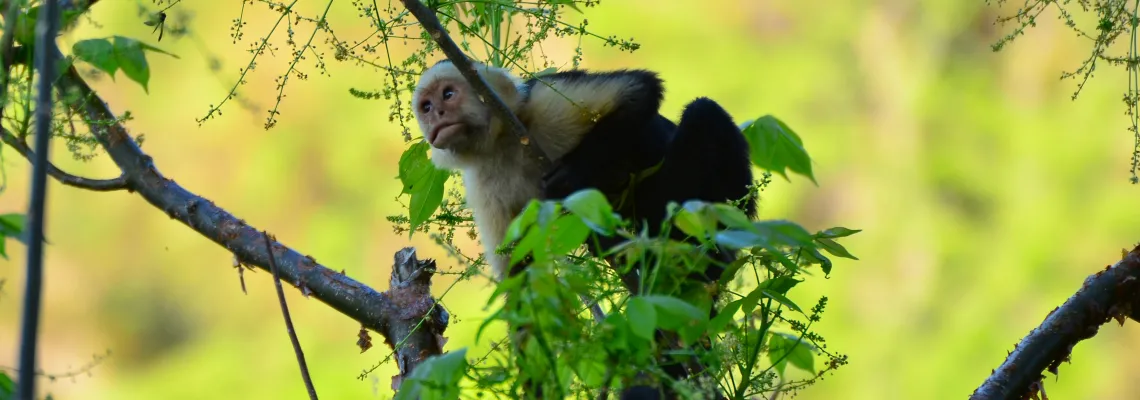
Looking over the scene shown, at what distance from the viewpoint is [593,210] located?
3.32ft

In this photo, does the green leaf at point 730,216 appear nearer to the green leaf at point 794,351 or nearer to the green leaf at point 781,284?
the green leaf at point 781,284

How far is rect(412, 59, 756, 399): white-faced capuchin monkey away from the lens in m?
2.41

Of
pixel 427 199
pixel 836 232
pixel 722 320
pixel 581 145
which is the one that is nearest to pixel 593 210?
pixel 722 320

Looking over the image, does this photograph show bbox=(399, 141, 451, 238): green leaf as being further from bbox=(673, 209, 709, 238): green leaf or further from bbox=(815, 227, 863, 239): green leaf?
bbox=(673, 209, 709, 238): green leaf

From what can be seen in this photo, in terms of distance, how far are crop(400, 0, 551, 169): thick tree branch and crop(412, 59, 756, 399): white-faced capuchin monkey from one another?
291 millimetres

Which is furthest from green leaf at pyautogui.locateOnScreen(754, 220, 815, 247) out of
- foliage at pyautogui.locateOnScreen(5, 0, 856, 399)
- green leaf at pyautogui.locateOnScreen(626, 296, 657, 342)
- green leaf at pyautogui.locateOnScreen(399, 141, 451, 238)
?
green leaf at pyautogui.locateOnScreen(399, 141, 451, 238)

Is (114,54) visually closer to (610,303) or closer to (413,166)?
(610,303)

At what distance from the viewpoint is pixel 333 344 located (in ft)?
16.3

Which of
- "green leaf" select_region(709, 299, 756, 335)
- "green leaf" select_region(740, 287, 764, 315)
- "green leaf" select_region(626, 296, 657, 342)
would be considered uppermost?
"green leaf" select_region(740, 287, 764, 315)

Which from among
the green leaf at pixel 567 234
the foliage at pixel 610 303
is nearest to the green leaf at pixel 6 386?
the foliage at pixel 610 303

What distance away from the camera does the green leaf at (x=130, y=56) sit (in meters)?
1.30

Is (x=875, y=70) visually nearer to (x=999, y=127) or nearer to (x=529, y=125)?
(x=999, y=127)

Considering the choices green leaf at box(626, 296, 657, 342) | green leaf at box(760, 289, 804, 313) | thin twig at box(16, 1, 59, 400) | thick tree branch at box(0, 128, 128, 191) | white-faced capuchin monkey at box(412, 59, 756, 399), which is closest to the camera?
thin twig at box(16, 1, 59, 400)

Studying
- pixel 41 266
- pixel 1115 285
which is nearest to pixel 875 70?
pixel 1115 285
